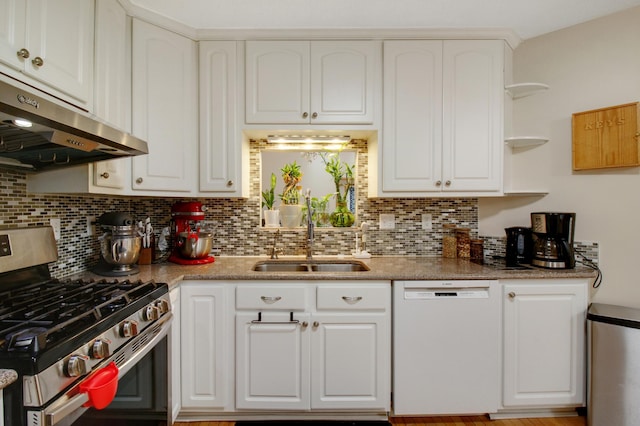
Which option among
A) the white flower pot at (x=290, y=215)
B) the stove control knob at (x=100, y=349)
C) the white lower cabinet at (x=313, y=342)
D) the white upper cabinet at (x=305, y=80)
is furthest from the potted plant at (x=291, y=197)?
the stove control knob at (x=100, y=349)

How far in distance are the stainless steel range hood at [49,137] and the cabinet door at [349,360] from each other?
1.31 metres

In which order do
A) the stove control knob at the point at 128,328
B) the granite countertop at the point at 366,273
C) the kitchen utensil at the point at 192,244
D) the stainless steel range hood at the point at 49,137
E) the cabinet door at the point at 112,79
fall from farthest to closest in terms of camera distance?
the kitchen utensil at the point at 192,244 → the granite countertop at the point at 366,273 → the cabinet door at the point at 112,79 → the stove control knob at the point at 128,328 → the stainless steel range hood at the point at 49,137

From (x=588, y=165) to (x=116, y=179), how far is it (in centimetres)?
280

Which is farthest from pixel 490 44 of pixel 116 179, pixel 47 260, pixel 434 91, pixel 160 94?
pixel 47 260

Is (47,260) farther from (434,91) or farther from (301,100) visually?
(434,91)

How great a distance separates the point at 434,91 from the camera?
195 centimetres

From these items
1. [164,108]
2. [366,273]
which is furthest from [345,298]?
[164,108]

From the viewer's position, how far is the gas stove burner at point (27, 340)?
2.57ft

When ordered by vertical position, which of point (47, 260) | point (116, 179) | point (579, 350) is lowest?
point (579, 350)

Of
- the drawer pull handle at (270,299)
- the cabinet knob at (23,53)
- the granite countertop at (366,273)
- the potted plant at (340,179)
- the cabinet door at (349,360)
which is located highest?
the cabinet knob at (23,53)

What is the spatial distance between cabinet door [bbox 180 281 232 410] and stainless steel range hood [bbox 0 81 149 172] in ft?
2.62

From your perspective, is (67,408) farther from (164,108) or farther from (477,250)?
(477,250)

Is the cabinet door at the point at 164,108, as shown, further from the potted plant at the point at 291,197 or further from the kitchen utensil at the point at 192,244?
the potted plant at the point at 291,197

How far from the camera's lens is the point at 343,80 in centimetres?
193
